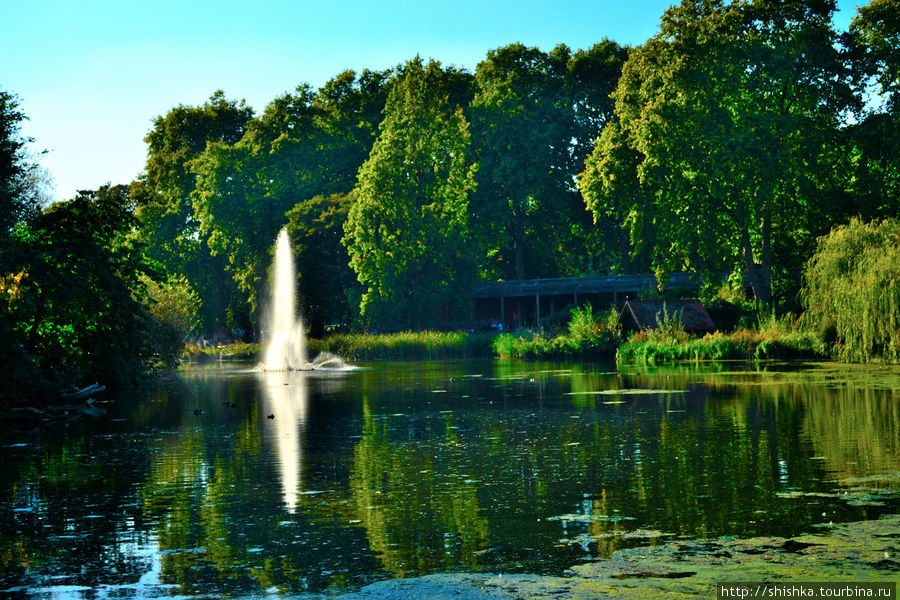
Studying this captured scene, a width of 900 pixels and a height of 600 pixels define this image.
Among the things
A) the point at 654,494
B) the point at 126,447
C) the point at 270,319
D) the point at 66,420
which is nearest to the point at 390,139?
the point at 270,319

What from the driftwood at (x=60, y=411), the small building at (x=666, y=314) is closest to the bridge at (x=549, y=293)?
the small building at (x=666, y=314)

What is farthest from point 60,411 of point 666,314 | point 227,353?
point 227,353

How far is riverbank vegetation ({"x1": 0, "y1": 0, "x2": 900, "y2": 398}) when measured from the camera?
37.1 metres

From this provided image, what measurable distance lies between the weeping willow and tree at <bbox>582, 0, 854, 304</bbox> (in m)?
11.4

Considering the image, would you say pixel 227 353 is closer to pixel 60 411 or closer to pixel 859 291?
pixel 60 411

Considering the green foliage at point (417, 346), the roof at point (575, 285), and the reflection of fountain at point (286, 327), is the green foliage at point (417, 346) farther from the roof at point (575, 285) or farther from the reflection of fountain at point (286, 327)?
the roof at point (575, 285)

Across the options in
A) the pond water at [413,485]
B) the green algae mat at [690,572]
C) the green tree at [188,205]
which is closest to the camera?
the green algae mat at [690,572]

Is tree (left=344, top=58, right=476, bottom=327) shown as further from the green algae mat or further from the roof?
the green algae mat

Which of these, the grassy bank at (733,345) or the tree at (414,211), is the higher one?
the tree at (414,211)

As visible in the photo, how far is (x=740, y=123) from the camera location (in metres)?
54.2

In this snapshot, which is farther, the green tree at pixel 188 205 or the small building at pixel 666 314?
the green tree at pixel 188 205

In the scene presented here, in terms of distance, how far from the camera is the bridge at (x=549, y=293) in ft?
236

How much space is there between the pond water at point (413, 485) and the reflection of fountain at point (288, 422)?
12 cm

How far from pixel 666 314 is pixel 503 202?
96.4ft
